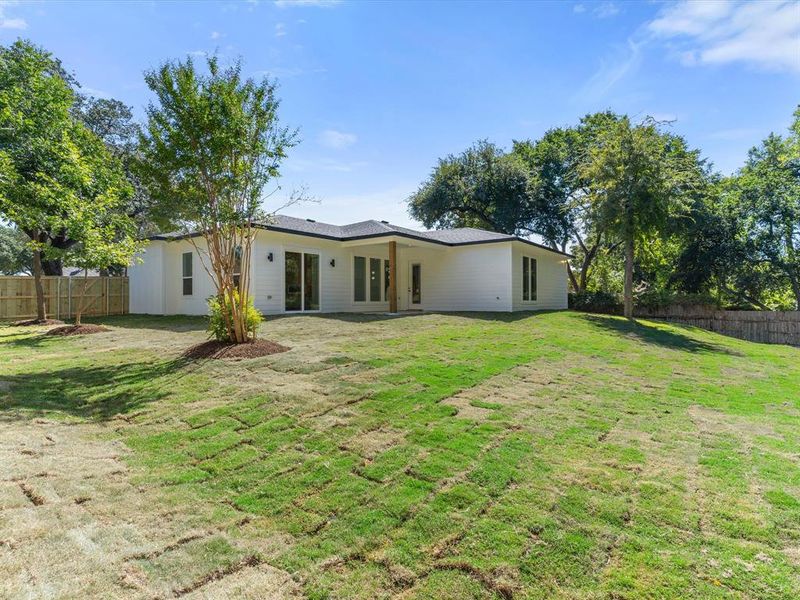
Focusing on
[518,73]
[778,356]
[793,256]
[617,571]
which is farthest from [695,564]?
[793,256]

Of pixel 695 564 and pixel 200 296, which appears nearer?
pixel 695 564

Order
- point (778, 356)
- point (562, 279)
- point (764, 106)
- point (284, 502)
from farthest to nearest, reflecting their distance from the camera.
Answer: point (562, 279) < point (764, 106) < point (778, 356) < point (284, 502)

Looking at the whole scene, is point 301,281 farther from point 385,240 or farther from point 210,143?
point 210,143

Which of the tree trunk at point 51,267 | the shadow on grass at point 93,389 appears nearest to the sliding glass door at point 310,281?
the shadow on grass at point 93,389

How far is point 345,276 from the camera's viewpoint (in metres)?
16.9

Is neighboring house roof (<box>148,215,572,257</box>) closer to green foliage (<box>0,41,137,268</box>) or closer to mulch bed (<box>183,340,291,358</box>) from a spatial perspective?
green foliage (<box>0,41,137,268</box>)

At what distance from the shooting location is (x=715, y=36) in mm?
9477

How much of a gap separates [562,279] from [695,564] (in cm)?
2050

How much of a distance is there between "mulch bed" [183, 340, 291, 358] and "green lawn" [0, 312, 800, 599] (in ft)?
1.28

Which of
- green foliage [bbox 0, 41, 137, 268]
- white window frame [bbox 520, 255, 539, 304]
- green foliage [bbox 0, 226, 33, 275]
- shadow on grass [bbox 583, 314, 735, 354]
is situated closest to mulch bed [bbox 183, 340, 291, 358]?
green foliage [bbox 0, 41, 137, 268]

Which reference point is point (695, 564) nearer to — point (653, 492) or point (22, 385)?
point (653, 492)

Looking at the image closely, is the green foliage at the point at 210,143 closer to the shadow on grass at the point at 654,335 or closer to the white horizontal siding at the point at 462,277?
the shadow on grass at the point at 654,335

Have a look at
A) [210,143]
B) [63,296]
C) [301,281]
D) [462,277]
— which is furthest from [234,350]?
[63,296]

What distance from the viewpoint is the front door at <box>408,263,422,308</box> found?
1912cm
